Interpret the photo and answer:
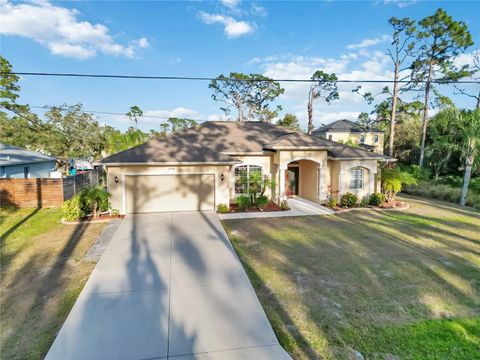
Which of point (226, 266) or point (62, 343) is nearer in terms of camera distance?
point (62, 343)

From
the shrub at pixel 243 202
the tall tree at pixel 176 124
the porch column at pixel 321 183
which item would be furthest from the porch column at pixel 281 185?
the tall tree at pixel 176 124

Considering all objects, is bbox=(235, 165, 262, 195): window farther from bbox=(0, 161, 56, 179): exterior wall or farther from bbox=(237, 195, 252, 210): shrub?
bbox=(0, 161, 56, 179): exterior wall

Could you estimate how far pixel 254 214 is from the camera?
12.6 metres

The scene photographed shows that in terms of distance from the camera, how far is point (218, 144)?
50.2ft

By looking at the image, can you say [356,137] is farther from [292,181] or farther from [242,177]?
[242,177]

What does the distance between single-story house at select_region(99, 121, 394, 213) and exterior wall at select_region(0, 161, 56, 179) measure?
1085cm

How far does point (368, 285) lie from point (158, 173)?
9835mm

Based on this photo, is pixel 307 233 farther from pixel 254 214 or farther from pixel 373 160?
pixel 373 160

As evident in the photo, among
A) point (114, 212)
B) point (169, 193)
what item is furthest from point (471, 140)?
point (114, 212)

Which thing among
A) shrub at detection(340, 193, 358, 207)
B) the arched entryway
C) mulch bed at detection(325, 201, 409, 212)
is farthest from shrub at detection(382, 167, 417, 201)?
the arched entryway

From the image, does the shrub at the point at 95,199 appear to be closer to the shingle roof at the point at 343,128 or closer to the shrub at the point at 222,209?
the shrub at the point at 222,209

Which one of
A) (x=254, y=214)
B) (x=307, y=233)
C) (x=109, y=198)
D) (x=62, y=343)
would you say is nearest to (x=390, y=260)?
(x=307, y=233)

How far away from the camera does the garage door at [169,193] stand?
41.1ft

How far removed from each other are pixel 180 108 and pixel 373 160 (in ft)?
118
